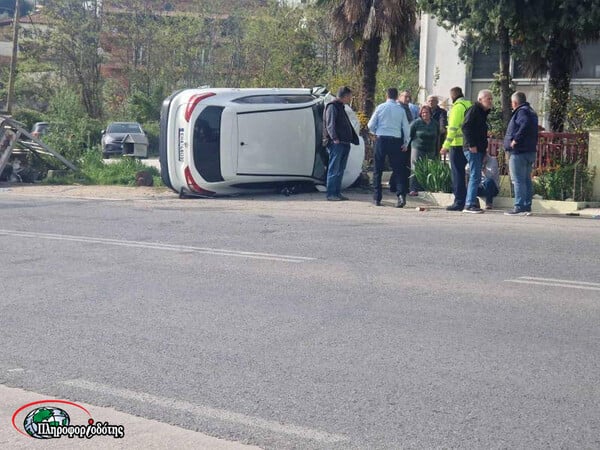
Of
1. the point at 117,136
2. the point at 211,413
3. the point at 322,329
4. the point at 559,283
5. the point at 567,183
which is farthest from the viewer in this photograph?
the point at 117,136

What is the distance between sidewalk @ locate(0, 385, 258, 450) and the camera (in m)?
5.14

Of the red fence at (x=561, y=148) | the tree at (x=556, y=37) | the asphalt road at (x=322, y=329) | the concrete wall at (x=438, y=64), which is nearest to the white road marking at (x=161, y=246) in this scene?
the asphalt road at (x=322, y=329)

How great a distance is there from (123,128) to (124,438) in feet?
110

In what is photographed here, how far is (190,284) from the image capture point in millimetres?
9352

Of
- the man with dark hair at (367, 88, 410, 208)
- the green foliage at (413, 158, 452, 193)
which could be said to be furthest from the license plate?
the green foliage at (413, 158, 452, 193)

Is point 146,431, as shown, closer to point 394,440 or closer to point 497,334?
point 394,440

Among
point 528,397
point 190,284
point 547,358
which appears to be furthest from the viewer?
point 190,284


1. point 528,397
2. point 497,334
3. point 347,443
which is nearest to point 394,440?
point 347,443

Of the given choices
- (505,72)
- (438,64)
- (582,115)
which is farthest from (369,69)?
(582,115)

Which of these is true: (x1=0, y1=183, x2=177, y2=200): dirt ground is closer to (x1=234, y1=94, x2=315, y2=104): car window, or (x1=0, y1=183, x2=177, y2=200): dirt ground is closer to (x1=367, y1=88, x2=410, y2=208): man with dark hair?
(x1=234, y1=94, x2=315, y2=104): car window

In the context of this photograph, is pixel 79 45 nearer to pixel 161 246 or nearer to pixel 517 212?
pixel 517 212

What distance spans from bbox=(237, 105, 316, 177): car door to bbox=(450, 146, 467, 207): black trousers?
321 cm

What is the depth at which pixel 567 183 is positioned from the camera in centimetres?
1557

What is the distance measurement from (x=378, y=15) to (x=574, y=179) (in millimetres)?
7409
